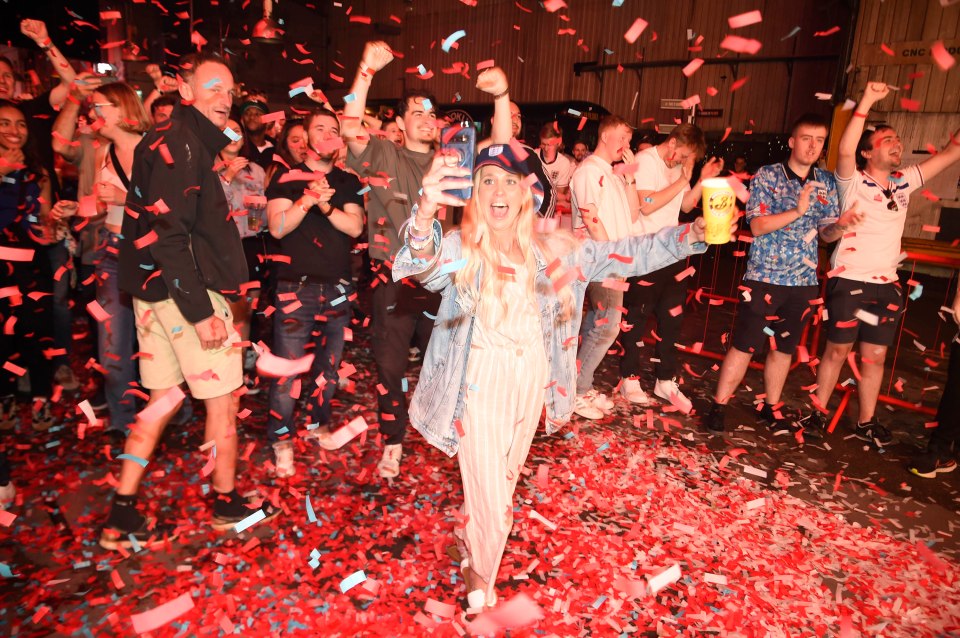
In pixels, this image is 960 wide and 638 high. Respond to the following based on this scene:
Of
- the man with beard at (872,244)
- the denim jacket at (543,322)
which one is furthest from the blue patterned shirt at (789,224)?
the denim jacket at (543,322)

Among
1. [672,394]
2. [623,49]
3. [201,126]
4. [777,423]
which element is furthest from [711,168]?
[623,49]

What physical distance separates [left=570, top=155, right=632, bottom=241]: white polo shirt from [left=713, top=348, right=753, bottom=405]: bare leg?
1294mm

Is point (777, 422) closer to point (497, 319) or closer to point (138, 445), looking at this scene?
point (497, 319)

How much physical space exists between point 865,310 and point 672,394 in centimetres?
161

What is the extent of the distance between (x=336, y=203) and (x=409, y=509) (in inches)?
77.0

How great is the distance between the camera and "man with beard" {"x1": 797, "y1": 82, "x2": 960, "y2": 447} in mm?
4445

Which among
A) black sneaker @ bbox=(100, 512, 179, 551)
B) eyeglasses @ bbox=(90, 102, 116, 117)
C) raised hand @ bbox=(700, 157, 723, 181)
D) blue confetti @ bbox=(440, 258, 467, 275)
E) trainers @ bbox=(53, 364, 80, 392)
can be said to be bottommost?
black sneaker @ bbox=(100, 512, 179, 551)

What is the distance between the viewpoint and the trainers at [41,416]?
4273mm

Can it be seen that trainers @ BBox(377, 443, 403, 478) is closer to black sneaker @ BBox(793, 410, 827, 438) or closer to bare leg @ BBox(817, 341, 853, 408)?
black sneaker @ BBox(793, 410, 827, 438)

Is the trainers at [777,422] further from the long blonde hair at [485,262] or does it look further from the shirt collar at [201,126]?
the shirt collar at [201,126]

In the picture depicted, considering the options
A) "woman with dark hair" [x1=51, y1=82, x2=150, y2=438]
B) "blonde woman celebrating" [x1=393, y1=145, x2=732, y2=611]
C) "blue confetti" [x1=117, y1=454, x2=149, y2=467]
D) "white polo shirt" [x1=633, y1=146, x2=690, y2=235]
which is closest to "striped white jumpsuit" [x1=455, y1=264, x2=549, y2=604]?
"blonde woman celebrating" [x1=393, y1=145, x2=732, y2=611]

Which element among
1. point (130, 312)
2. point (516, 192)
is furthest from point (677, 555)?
point (130, 312)

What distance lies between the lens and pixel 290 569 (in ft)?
9.89

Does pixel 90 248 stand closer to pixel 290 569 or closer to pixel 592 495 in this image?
pixel 290 569
